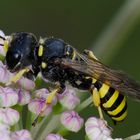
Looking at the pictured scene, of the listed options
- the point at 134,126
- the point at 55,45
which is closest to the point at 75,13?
the point at 134,126

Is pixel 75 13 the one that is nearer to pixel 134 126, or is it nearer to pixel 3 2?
pixel 3 2

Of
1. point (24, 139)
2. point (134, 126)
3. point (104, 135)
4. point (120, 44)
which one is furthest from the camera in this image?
point (134, 126)

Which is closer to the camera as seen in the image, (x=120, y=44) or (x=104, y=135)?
(x=104, y=135)

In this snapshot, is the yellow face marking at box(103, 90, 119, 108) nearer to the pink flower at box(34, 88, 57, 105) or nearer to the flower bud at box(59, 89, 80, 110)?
the flower bud at box(59, 89, 80, 110)

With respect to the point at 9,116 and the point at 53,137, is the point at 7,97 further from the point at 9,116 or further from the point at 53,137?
→ the point at 53,137

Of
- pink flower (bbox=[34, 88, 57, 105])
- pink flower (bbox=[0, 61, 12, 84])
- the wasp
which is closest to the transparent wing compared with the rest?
the wasp

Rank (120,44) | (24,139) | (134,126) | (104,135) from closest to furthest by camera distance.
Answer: (24,139)
(104,135)
(120,44)
(134,126)
